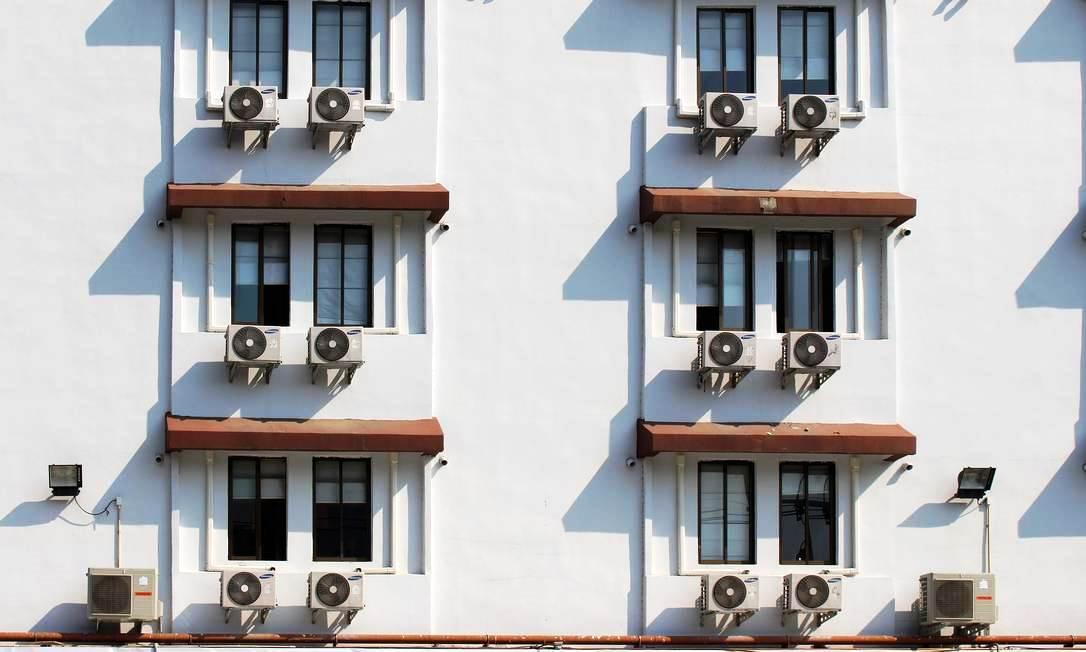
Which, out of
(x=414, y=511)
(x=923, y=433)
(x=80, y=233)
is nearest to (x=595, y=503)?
(x=414, y=511)

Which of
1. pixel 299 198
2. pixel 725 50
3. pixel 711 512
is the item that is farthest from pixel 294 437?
pixel 725 50

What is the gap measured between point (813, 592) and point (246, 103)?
28.0ft

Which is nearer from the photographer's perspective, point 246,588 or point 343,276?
point 246,588

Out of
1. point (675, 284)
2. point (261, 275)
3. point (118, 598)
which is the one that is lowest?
point (118, 598)

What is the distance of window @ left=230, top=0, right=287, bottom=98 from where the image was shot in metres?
20.1

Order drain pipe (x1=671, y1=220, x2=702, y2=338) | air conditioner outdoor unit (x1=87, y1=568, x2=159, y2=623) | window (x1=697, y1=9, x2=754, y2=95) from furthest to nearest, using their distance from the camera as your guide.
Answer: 1. window (x1=697, y1=9, x2=754, y2=95)
2. drain pipe (x1=671, y1=220, x2=702, y2=338)
3. air conditioner outdoor unit (x1=87, y1=568, x2=159, y2=623)

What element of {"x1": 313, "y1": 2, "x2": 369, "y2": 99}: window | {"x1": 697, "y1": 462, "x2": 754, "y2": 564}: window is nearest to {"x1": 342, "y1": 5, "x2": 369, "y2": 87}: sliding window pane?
{"x1": 313, "y1": 2, "x2": 369, "y2": 99}: window

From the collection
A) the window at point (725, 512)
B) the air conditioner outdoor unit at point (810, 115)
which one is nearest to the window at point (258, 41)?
the air conditioner outdoor unit at point (810, 115)

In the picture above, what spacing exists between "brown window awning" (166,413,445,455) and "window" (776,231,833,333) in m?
4.47

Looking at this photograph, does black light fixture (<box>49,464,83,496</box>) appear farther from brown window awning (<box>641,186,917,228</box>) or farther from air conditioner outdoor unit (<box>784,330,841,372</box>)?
air conditioner outdoor unit (<box>784,330,841,372</box>)

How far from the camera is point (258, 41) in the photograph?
20.1 m

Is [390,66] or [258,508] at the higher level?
[390,66]

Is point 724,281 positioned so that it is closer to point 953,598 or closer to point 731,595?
point 731,595

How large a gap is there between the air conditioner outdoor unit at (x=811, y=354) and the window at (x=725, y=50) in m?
3.21
